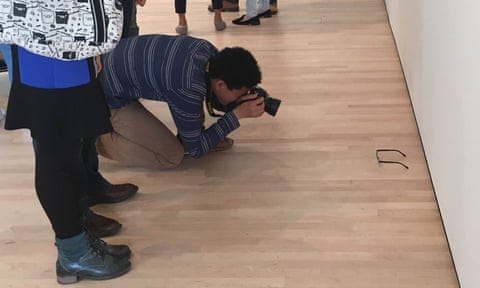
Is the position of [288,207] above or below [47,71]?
below

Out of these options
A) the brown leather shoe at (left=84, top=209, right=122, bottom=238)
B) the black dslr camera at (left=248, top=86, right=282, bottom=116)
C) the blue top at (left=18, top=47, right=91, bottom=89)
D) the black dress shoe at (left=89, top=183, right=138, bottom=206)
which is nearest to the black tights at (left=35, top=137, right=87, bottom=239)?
the blue top at (left=18, top=47, right=91, bottom=89)

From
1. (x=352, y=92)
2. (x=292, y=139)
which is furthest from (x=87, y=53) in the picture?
(x=352, y=92)

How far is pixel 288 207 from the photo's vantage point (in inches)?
95.2

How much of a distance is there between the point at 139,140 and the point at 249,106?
17.5 inches

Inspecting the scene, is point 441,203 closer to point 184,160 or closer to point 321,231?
point 321,231

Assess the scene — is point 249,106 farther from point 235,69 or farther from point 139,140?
point 139,140

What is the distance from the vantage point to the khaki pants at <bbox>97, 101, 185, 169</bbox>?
2619mm

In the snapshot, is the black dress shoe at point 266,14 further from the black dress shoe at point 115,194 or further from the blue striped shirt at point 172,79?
the black dress shoe at point 115,194

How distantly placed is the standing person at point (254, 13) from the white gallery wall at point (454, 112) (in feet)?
5.38

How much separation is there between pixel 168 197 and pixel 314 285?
726 millimetres

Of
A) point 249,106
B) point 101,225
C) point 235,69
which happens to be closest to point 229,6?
point 249,106

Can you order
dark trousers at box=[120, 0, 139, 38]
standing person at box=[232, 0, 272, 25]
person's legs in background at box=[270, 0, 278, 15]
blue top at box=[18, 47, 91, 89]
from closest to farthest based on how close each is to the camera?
1. blue top at box=[18, 47, 91, 89]
2. dark trousers at box=[120, 0, 139, 38]
3. standing person at box=[232, 0, 272, 25]
4. person's legs in background at box=[270, 0, 278, 15]

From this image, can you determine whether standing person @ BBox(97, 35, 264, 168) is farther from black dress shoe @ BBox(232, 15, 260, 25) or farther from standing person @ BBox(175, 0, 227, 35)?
black dress shoe @ BBox(232, 15, 260, 25)

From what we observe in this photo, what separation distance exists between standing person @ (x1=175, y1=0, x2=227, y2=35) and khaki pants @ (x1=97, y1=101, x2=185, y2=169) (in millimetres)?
1752
